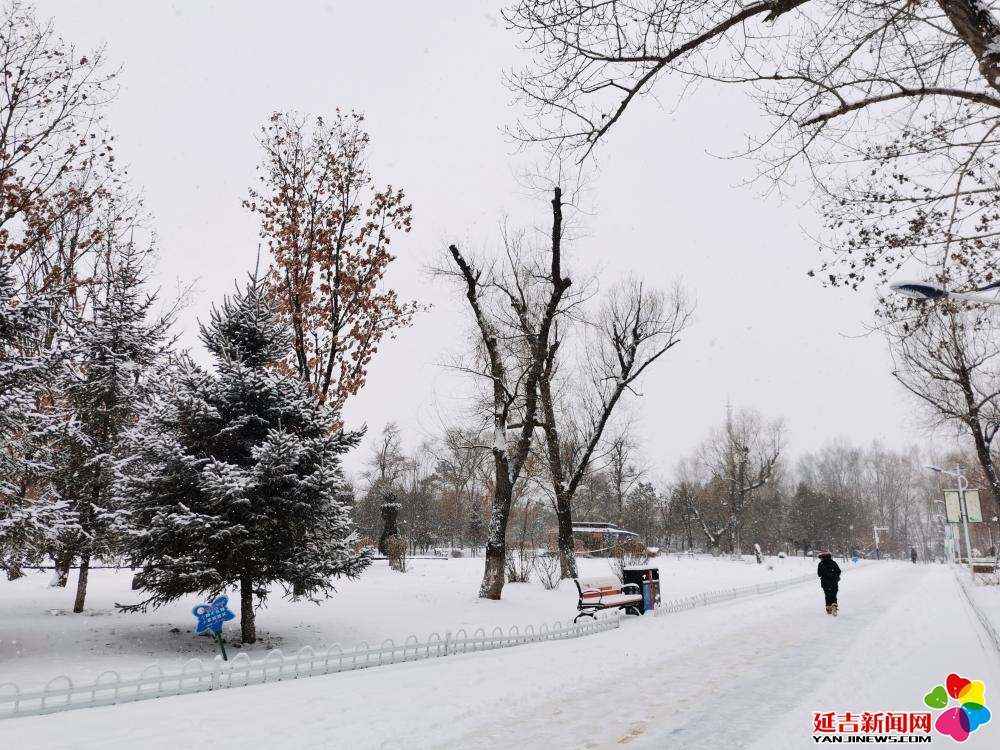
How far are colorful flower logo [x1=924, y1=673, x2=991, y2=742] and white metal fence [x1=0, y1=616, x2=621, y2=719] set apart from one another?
234 inches

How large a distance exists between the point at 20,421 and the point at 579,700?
896cm

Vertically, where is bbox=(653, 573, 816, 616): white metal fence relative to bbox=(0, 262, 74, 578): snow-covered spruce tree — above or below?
below

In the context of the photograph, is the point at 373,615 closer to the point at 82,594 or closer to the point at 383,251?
the point at 82,594

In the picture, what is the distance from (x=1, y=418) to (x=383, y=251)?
32.8ft

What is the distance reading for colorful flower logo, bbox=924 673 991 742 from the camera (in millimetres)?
5883

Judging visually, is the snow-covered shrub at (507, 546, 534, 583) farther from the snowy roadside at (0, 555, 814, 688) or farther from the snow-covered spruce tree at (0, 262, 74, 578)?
the snow-covered spruce tree at (0, 262, 74, 578)

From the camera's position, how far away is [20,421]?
31.9ft

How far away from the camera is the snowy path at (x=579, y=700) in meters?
5.30

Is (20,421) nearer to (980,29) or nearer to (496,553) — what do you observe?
(496,553)

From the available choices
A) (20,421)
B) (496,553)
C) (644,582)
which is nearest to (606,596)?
(644,582)

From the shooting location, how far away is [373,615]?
13297 millimetres

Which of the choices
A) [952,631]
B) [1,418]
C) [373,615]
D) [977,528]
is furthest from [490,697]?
[977,528]

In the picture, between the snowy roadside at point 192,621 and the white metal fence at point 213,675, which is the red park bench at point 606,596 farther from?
the white metal fence at point 213,675

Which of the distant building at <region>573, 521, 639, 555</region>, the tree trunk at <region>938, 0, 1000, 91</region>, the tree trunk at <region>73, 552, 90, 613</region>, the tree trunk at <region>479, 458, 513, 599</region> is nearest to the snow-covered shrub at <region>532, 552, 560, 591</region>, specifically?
the tree trunk at <region>479, 458, 513, 599</region>
